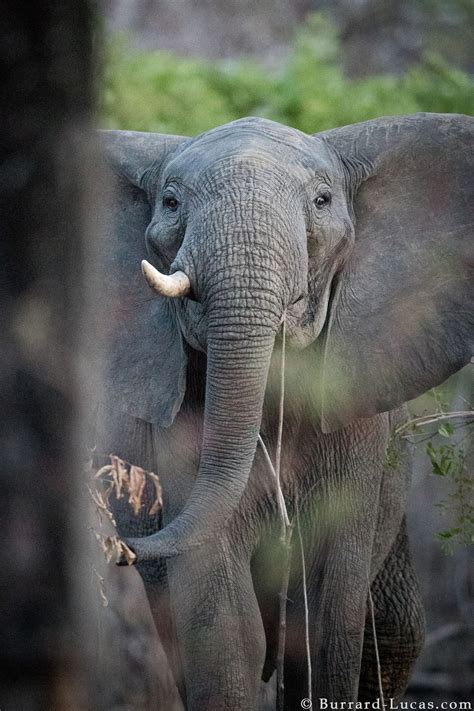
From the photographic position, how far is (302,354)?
4.71 meters

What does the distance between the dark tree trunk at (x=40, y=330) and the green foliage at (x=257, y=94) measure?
7759 mm

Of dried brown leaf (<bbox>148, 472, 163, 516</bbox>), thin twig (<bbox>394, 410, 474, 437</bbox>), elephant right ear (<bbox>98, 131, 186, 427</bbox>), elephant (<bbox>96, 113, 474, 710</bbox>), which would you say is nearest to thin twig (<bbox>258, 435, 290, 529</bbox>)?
elephant (<bbox>96, 113, 474, 710</bbox>)

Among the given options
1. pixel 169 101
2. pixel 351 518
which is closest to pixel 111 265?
pixel 351 518

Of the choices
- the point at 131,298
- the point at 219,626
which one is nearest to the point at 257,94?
the point at 131,298

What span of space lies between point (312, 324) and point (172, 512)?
2.56 ft

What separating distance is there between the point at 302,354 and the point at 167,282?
0.74 metres

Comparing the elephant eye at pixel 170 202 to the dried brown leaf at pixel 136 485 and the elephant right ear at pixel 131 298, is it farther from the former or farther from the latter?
the dried brown leaf at pixel 136 485

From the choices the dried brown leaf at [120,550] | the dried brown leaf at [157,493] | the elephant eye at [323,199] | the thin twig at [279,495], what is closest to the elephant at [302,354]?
the elephant eye at [323,199]

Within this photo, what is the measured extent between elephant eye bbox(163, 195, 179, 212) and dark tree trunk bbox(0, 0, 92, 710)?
3.00 m

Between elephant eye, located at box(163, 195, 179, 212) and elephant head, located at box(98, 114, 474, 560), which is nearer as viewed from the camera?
elephant head, located at box(98, 114, 474, 560)

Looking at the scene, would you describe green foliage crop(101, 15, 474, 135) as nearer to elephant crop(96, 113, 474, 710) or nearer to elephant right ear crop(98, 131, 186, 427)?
elephant right ear crop(98, 131, 186, 427)

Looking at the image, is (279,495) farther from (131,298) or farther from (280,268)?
(131,298)

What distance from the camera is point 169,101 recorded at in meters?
10.1

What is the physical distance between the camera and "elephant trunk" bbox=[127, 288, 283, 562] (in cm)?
417
